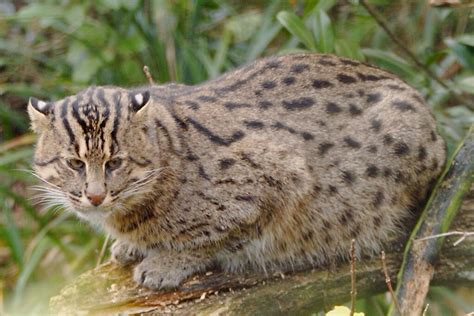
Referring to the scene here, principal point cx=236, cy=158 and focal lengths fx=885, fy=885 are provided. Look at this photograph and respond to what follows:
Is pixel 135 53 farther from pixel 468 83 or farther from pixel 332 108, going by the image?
pixel 468 83

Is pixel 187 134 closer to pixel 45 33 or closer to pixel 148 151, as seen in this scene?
pixel 148 151

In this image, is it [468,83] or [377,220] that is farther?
[468,83]

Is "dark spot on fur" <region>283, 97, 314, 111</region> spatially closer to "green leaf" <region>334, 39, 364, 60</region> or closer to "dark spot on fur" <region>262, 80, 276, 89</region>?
"dark spot on fur" <region>262, 80, 276, 89</region>

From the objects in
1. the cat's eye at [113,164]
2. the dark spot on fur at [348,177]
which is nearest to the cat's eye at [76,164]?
the cat's eye at [113,164]

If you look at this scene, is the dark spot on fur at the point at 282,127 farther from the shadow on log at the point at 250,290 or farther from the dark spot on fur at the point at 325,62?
the shadow on log at the point at 250,290

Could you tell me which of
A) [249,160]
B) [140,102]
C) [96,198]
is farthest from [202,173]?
[96,198]

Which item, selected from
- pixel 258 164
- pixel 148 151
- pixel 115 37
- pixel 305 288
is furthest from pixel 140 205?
pixel 115 37
